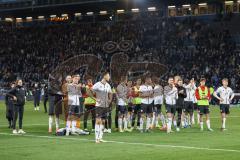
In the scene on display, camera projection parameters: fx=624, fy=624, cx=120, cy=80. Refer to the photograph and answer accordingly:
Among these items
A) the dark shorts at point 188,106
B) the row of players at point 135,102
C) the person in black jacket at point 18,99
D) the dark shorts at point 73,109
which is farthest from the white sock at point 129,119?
the person in black jacket at point 18,99

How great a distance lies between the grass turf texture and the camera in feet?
58.2

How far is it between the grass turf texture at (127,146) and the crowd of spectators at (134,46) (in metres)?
28.1

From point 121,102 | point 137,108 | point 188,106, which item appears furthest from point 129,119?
point 188,106

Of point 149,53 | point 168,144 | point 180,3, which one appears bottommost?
point 168,144

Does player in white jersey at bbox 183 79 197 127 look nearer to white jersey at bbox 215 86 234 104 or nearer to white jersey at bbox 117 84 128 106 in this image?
white jersey at bbox 215 86 234 104

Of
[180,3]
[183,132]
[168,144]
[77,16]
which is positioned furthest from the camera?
[77,16]

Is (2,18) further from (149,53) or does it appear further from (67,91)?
(67,91)

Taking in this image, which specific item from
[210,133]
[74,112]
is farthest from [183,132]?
[74,112]

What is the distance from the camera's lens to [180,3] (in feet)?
218

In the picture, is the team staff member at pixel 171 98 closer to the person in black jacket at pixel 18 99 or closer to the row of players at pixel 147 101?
the row of players at pixel 147 101

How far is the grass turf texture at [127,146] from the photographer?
17.8m

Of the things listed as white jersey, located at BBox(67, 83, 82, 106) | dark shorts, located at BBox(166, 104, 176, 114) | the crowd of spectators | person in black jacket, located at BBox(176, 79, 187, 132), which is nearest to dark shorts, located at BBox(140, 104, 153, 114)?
dark shorts, located at BBox(166, 104, 176, 114)

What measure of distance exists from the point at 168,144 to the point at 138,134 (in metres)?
4.23

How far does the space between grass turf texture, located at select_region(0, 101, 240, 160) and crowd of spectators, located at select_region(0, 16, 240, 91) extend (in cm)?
2815
